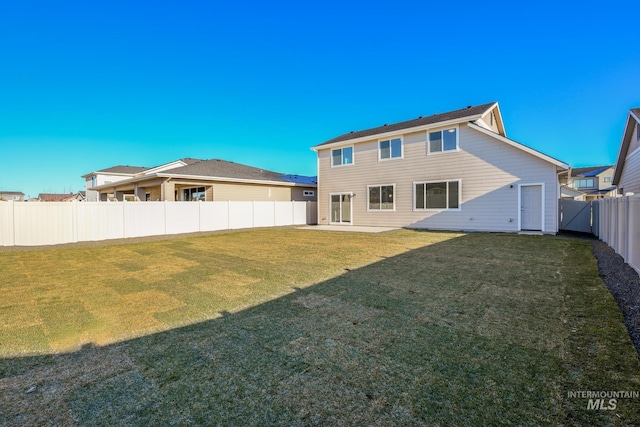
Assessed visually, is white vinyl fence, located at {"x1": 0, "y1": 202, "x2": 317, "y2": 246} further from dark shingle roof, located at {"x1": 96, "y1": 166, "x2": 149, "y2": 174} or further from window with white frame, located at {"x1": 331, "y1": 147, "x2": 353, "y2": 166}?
dark shingle roof, located at {"x1": 96, "y1": 166, "x2": 149, "y2": 174}

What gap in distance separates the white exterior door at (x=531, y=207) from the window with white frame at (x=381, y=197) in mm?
5893

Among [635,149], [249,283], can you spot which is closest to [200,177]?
[249,283]

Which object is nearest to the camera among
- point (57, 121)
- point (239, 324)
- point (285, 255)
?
point (239, 324)

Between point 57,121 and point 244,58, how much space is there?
50.7ft

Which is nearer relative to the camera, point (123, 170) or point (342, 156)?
point (342, 156)

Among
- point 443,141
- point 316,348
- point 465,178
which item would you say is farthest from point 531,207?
point 316,348

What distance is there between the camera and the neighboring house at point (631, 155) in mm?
12328

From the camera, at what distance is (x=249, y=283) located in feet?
18.0

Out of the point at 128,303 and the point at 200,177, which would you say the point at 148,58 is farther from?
the point at 128,303

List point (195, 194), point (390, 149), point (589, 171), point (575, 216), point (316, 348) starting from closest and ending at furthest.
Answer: point (316, 348)
point (575, 216)
point (390, 149)
point (195, 194)
point (589, 171)

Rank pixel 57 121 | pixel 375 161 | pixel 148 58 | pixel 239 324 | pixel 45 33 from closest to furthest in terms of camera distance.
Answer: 1. pixel 239 324
2. pixel 45 33
3. pixel 148 58
4. pixel 375 161
5. pixel 57 121

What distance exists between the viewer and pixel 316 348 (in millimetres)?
2908

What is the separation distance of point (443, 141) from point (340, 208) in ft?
23.2

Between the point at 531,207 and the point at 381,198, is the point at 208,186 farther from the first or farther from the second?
the point at 531,207
